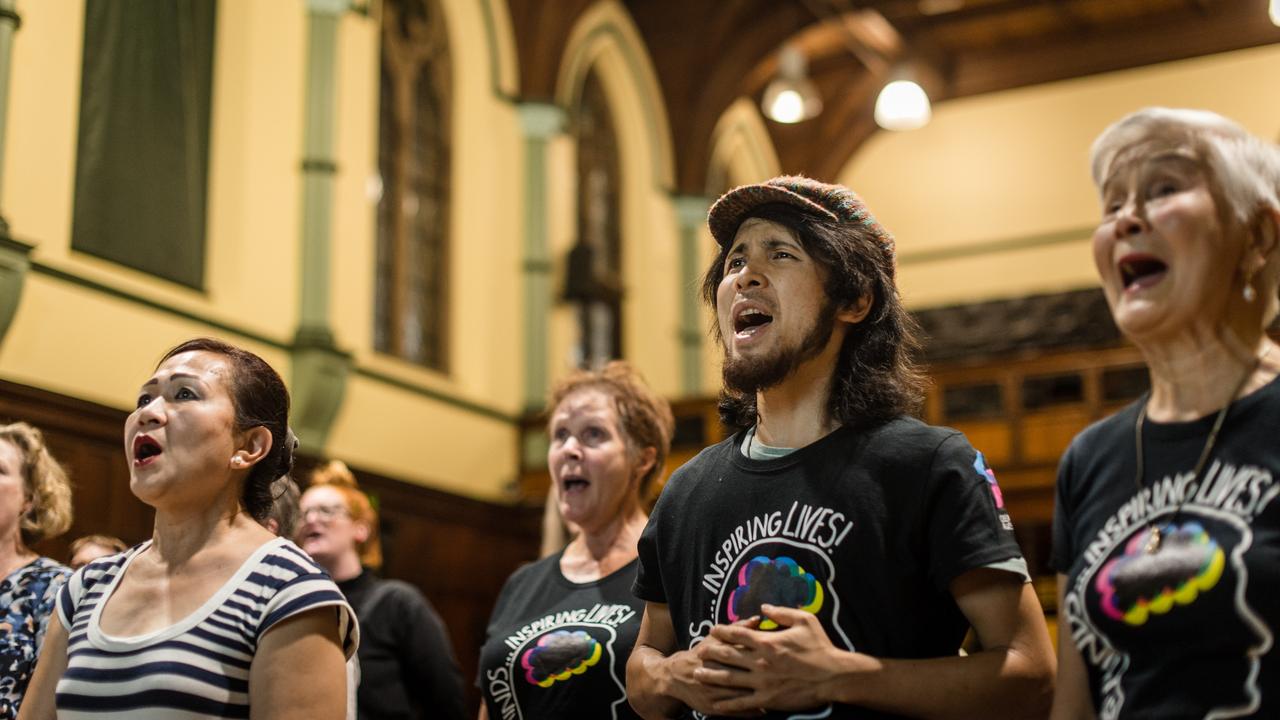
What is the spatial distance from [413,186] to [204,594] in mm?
9742

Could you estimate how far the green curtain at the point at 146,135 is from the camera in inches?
339

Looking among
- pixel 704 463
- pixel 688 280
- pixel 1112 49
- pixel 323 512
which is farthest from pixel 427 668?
pixel 1112 49

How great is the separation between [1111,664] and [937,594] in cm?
37

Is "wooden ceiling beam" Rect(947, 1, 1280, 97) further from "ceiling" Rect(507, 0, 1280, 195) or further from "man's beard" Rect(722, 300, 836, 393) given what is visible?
"man's beard" Rect(722, 300, 836, 393)

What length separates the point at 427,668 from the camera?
4438 mm

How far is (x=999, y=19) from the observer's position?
613 inches

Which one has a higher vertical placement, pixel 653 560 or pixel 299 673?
pixel 653 560

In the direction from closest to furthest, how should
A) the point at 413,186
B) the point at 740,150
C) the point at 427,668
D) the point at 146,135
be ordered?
the point at 427,668 < the point at 146,135 < the point at 413,186 < the point at 740,150

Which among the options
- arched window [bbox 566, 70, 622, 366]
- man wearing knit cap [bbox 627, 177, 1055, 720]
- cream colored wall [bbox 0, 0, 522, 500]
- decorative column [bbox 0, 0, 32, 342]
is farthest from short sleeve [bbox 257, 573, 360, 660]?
arched window [bbox 566, 70, 622, 366]

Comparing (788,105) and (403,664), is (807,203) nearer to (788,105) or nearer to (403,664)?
(403,664)

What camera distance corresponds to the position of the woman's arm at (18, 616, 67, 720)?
2.56 m

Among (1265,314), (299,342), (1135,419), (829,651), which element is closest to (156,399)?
(829,651)

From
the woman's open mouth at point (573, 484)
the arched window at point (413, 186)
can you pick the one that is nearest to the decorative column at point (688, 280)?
the arched window at point (413, 186)

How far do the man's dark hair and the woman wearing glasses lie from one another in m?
2.33
